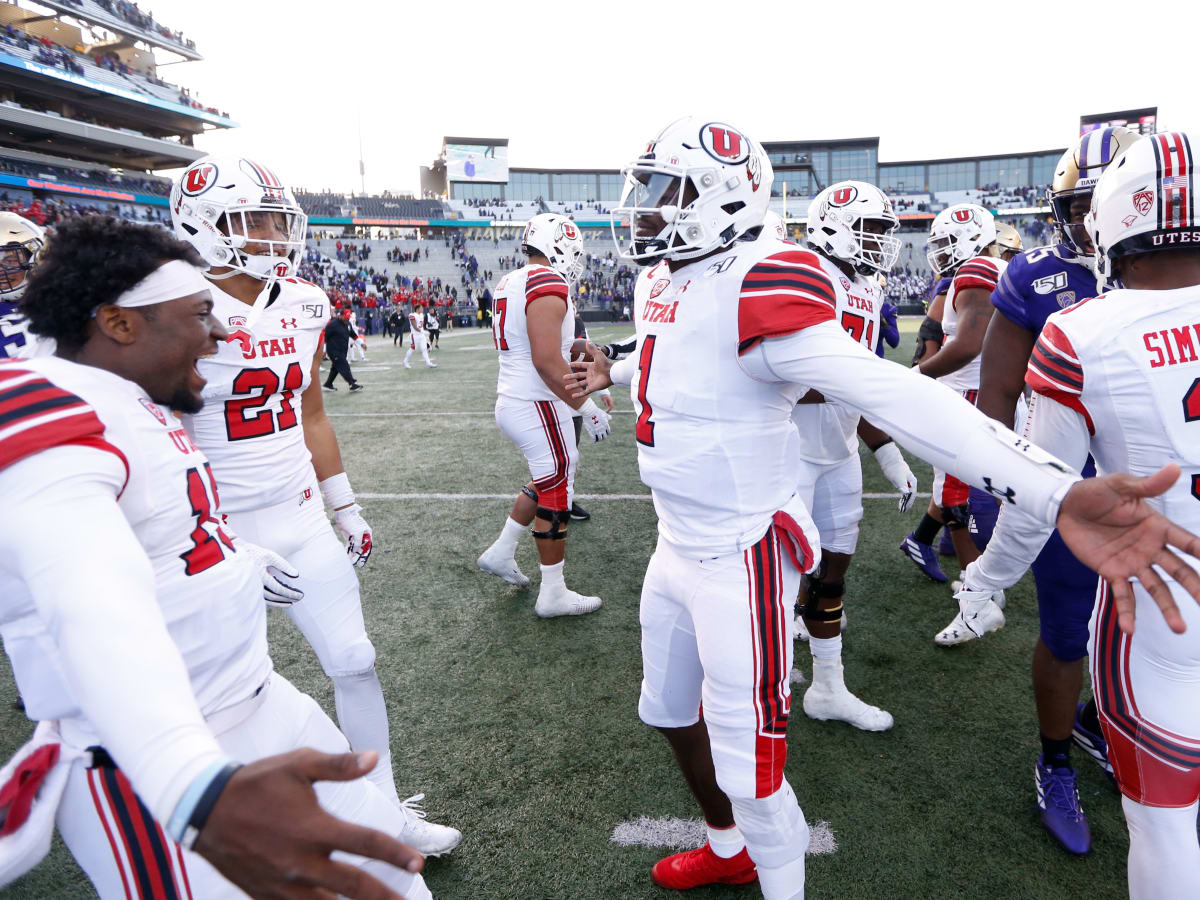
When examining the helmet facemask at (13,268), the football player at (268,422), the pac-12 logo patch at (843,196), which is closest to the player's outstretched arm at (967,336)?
the pac-12 logo patch at (843,196)

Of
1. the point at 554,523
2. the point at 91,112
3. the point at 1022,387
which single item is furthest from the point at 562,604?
the point at 91,112

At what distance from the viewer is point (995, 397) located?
9.47 feet

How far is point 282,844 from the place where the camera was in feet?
2.98

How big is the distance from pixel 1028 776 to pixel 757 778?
1.73m

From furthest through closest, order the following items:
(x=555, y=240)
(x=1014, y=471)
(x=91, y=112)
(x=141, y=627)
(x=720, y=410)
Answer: (x=91, y=112) < (x=555, y=240) < (x=720, y=410) < (x=1014, y=471) < (x=141, y=627)

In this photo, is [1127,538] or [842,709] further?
[842,709]

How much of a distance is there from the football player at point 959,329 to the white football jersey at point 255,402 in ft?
10.9

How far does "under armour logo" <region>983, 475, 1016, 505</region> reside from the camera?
1.50 meters

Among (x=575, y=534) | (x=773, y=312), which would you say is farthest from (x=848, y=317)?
(x=575, y=534)

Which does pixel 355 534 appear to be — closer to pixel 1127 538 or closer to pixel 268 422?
pixel 268 422

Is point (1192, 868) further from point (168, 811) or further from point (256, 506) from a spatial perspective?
point (256, 506)

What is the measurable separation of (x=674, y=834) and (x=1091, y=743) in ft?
6.39

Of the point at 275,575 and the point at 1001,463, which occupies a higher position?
the point at 1001,463

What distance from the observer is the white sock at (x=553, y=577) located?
469 cm
